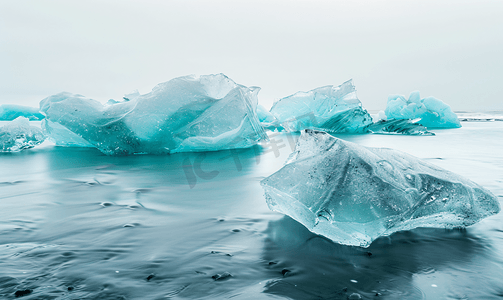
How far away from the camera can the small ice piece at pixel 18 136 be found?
5785 millimetres

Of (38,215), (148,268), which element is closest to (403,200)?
(148,268)

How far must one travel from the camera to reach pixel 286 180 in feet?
6.13

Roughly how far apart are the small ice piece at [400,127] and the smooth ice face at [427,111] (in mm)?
3164

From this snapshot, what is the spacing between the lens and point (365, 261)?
1420mm

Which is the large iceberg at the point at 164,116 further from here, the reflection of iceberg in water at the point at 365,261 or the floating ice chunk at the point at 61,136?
the reflection of iceberg in water at the point at 365,261

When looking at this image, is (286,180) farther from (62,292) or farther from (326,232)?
(62,292)

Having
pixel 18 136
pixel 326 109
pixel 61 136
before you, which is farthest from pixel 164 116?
pixel 326 109

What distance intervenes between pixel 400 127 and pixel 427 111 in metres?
4.05

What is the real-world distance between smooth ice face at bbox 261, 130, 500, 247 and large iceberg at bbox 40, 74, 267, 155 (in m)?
3.55

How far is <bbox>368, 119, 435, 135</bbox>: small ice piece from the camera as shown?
10.3m

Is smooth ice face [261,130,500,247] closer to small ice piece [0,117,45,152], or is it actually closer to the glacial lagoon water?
the glacial lagoon water

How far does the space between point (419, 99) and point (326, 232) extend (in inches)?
577

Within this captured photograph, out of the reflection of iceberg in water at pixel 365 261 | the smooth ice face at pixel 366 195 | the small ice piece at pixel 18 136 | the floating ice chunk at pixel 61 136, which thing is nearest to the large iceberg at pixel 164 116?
the floating ice chunk at pixel 61 136

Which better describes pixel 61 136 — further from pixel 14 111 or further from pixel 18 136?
pixel 14 111
